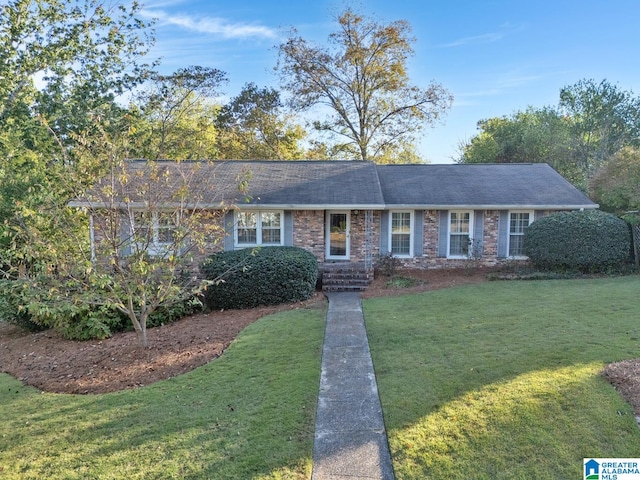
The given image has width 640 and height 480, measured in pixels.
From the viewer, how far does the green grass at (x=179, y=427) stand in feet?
11.3

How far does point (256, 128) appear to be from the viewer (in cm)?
2838

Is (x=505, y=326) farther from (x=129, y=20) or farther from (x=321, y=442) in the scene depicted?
(x=129, y=20)

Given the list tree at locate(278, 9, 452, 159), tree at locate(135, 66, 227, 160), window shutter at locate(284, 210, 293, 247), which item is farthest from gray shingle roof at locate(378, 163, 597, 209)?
tree at locate(278, 9, 452, 159)

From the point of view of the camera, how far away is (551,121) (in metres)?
29.7

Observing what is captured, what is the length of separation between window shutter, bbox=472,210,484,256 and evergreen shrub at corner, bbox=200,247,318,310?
666 cm

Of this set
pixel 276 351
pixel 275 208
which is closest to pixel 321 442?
pixel 276 351

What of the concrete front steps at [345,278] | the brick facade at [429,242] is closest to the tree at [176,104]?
the brick facade at [429,242]

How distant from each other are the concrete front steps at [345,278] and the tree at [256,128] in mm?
18089

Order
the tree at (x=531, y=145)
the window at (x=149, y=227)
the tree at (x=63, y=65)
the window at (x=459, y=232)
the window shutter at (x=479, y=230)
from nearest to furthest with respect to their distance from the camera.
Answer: the window at (x=149, y=227)
the window shutter at (x=479, y=230)
the window at (x=459, y=232)
the tree at (x=63, y=65)
the tree at (x=531, y=145)

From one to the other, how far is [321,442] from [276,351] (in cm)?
274

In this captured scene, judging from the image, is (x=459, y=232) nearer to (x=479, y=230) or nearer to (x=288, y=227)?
(x=479, y=230)

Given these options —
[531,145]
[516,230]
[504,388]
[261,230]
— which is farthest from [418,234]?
[531,145]

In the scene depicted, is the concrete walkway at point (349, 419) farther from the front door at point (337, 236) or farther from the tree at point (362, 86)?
the tree at point (362, 86)

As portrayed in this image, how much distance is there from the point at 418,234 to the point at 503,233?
2.99 m
